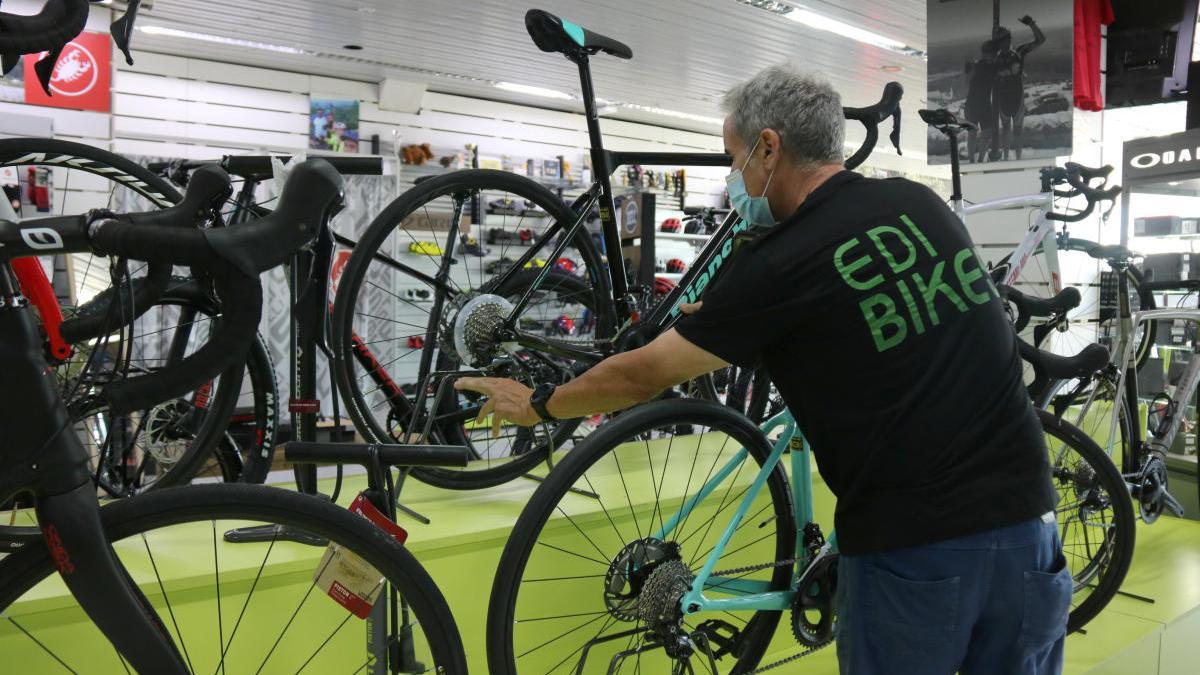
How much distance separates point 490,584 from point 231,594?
1.80 ft

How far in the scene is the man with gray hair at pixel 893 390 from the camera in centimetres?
136

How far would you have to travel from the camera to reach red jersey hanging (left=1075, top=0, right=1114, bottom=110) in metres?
4.50

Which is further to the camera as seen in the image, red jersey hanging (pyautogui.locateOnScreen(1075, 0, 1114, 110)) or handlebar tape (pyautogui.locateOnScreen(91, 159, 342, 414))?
red jersey hanging (pyautogui.locateOnScreen(1075, 0, 1114, 110))

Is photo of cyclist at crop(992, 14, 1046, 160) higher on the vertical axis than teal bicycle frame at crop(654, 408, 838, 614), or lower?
higher

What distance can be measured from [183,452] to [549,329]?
1.21 metres

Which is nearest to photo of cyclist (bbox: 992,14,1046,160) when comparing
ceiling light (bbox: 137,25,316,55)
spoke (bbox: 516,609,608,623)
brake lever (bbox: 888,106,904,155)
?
brake lever (bbox: 888,106,904,155)

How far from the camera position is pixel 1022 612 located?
1447mm

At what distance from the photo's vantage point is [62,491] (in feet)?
3.06

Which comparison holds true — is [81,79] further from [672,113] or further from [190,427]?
[672,113]

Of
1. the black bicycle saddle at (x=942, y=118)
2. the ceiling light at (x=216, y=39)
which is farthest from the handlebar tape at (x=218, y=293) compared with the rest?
the ceiling light at (x=216, y=39)

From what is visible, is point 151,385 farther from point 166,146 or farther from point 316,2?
point 166,146

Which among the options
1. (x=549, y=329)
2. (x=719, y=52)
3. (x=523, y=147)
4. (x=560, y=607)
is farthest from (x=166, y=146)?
(x=560, y=607)

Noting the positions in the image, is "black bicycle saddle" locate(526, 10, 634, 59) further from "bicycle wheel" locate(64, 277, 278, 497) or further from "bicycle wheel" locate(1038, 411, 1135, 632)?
"bicycle wheel" locate(1038, 411, 1135, 632)

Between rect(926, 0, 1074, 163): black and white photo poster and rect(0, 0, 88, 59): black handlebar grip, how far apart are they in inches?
171
